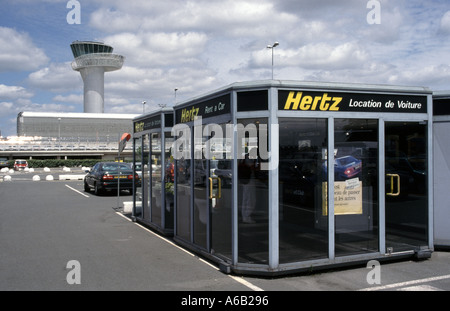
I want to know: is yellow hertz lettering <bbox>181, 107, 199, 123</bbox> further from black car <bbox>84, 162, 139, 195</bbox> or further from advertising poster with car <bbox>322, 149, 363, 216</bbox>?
black car <bbox>84, 162, 139, 195</bbox>

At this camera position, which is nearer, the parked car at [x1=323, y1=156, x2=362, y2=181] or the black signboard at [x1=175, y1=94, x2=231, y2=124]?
the black signboard at [x1=175, y1=94, x2=231, y2=124]

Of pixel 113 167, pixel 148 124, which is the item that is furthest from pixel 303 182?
pixel 113 167

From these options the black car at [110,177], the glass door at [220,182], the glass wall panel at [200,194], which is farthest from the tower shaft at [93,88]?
the glass door at [220,182]

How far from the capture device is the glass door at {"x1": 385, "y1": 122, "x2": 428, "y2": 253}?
7.67m

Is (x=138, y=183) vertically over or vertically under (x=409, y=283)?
over

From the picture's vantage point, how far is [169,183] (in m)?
10.1

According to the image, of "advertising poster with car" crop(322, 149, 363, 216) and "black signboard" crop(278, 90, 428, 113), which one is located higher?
"black signboard" crop(278, 90, 428, 113)

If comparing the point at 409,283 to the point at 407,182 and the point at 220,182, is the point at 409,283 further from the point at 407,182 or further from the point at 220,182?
the point at 220,182

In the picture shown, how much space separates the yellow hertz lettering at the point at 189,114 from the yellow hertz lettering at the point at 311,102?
6.92 feet

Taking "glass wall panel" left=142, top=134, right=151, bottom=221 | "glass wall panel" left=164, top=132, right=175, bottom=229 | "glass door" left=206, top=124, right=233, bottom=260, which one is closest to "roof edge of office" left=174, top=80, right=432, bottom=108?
"glass door" left=206, top=124, right=233, bottom=260

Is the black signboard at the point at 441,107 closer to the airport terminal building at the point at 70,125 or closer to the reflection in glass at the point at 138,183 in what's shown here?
the reflection in glass at the point at 138,183

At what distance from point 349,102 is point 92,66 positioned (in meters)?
92.9

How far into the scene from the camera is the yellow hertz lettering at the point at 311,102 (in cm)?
651

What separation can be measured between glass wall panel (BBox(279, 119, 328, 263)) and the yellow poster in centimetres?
17
